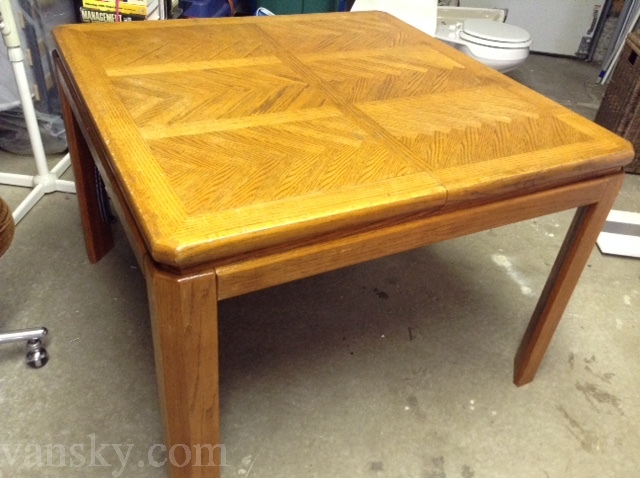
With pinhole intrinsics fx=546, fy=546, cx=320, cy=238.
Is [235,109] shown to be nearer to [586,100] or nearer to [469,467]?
[469,467]

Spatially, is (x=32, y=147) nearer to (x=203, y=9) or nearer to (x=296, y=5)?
(x=203, y=9)

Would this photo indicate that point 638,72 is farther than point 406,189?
Yes

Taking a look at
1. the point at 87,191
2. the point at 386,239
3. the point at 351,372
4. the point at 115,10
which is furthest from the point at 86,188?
the point at 386,239

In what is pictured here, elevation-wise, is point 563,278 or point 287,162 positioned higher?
point 287,162

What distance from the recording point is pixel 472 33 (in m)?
2.26

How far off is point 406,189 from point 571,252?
0.48 m

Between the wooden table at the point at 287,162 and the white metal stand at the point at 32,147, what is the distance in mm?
334

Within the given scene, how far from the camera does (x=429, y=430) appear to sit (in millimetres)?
1151

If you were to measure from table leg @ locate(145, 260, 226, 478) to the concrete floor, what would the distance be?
0.21 metres

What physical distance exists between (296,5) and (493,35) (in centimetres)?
94

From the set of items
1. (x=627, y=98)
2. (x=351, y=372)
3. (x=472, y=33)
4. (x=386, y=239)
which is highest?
(x=386, y=239)

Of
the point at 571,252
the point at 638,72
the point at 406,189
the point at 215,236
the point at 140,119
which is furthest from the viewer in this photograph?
the point at 638,72

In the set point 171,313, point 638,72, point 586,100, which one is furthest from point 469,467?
point 586,100

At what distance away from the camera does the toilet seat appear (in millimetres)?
2195
